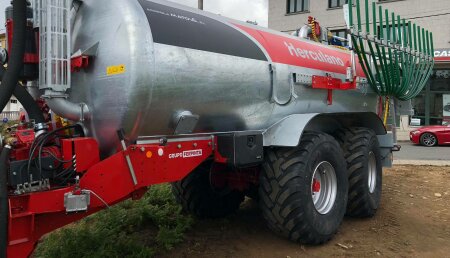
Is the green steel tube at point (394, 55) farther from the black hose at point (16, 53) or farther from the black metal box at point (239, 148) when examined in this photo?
the black hose at point (16, 53)

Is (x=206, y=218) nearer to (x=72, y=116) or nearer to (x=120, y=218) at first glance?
(x=120, y=218)

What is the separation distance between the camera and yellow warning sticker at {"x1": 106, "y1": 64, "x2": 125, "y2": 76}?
9.84 feet

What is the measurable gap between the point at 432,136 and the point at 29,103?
16988mm

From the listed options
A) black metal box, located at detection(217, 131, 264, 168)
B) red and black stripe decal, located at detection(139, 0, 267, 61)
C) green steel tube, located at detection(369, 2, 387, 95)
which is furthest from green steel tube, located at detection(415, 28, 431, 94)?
black metal box, located at detection(217, 131, 264, 168)

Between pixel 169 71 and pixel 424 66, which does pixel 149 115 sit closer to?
pixel 169 71

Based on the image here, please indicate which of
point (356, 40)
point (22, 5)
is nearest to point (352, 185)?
point (356, 40)

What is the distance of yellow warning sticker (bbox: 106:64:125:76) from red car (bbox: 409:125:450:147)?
16.6 metres

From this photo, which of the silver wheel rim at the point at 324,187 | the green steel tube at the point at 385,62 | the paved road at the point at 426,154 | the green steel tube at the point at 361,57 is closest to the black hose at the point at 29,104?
the silver wheel rim at the point at 324,187

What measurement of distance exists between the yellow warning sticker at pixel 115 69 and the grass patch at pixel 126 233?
1707mm

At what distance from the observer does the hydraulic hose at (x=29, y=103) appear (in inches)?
125

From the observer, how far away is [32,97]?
10.9ft

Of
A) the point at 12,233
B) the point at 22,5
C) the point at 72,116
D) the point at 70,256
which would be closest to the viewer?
the point at 12,233

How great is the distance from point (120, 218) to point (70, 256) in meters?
1.02

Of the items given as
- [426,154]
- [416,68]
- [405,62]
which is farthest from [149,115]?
[426,154]
